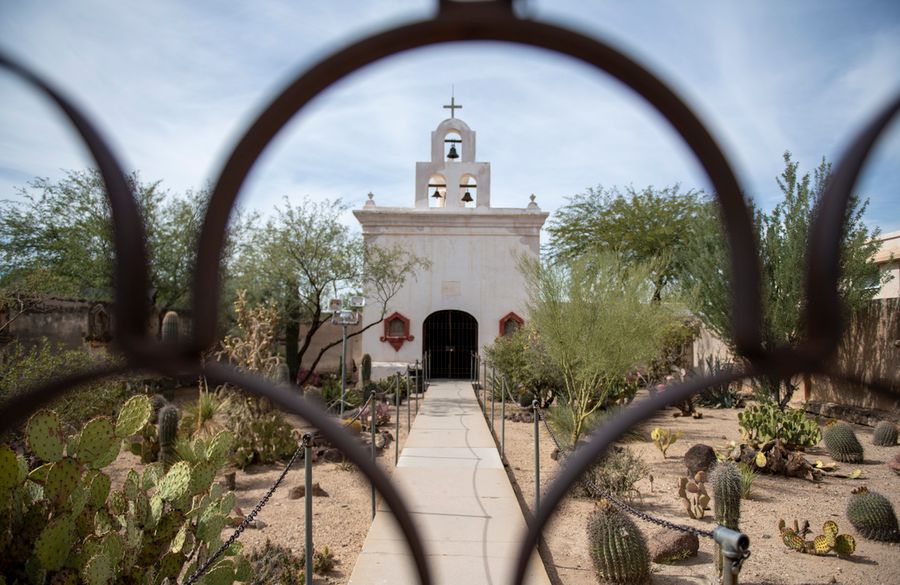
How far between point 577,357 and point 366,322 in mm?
8991

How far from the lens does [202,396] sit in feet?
28.7

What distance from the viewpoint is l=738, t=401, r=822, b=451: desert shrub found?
778 centimetres

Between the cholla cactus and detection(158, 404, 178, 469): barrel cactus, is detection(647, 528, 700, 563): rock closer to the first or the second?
the cholla cactus

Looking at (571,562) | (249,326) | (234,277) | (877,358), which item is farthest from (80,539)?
(234,277)

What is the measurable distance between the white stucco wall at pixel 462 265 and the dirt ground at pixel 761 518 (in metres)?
7.50

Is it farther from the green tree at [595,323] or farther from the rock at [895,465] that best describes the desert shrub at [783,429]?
the green tree at [595,323]

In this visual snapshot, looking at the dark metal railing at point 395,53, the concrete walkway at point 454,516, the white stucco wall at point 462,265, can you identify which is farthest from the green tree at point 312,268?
the dark metal railing at point 395,53

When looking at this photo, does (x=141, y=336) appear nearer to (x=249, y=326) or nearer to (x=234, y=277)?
(x=249, y=326)

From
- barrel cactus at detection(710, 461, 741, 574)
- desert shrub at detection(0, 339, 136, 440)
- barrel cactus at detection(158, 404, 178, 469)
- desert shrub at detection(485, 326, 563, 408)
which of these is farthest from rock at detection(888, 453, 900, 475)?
barrel cactus at detection(158, 404, 178, 469)

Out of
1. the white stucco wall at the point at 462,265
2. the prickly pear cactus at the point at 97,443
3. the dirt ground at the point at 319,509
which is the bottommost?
the dirt ground at the point at 319,509

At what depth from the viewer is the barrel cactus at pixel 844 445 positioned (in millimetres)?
7852

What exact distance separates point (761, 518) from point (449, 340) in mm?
12103

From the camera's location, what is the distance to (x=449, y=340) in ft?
57.3

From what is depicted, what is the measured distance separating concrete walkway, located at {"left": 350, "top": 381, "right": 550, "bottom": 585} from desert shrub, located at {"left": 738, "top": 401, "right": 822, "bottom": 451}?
3.46m
